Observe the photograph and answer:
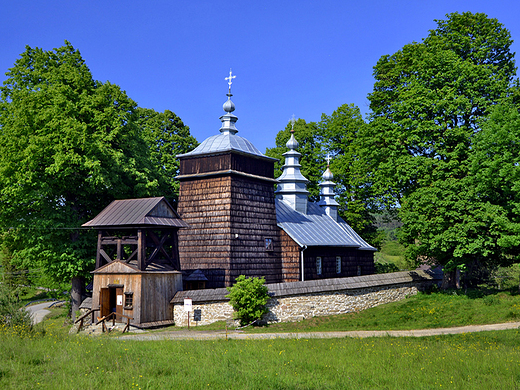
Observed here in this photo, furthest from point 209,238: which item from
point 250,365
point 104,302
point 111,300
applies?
point 250,365

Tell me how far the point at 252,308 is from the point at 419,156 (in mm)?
12764

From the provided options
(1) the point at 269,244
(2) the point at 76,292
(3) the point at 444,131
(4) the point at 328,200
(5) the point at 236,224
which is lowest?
(2) the point at 76,292

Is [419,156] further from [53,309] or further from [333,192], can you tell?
[53,309]

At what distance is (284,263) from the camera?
27.1 metres

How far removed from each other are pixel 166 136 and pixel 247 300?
1929cm

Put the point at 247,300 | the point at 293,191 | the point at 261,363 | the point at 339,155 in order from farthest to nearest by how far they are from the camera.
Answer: the point at 339,155 < the point at 293,191 < the point at 247,300 < the point at 261,363

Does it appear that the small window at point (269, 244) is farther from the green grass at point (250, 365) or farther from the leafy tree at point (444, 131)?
the green grass at point (250, 365)

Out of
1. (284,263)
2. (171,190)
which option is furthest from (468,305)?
(171,190)

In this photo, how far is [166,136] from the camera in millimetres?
35719

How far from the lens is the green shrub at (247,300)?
1992cm

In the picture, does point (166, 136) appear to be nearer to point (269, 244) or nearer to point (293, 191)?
point (293, 191)

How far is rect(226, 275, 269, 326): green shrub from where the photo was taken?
19.9 meters

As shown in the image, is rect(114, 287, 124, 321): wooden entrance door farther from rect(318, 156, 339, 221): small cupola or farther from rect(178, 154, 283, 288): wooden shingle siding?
rect(318, 156, 339, 221): small cupola

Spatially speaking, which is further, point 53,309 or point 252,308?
point 53,309
